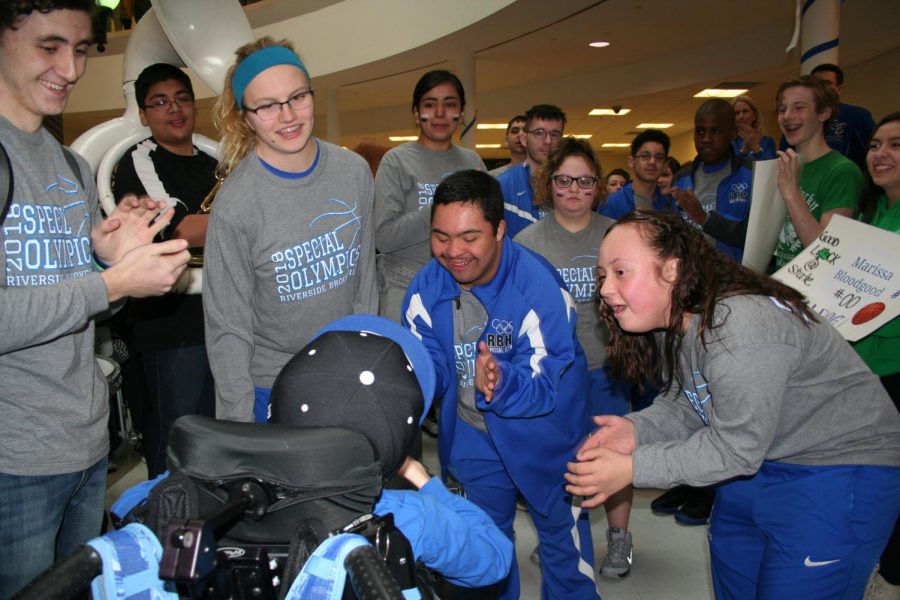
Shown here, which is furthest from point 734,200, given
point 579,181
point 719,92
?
point 719,92


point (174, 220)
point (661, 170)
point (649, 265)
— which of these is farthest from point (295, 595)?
point (661, 170)

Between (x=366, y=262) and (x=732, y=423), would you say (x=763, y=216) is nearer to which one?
(x=732, y=423)

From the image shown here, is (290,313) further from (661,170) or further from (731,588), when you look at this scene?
(661,170)

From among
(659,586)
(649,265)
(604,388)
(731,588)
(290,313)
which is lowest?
(659,586)

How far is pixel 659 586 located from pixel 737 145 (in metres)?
2.35

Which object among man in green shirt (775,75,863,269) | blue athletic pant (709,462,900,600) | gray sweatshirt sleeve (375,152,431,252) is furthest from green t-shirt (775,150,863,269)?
gray sweatshirt sleeve (375,152,431,252)

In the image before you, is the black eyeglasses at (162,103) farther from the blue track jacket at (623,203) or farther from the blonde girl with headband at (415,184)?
the blue track jacket at (623,203)

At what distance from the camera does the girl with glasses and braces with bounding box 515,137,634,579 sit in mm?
2572

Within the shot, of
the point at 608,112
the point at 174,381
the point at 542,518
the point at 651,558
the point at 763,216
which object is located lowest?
the point at 651,558

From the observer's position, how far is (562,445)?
2.02m

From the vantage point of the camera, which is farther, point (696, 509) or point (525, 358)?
point (696, 509)

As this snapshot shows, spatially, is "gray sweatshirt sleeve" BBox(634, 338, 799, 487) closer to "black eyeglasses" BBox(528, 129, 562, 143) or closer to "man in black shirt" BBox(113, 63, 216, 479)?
"man in black shirt" BBox(113, 63, 216, 479)

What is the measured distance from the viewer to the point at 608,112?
1258cm

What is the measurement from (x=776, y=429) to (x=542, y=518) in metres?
0.84
